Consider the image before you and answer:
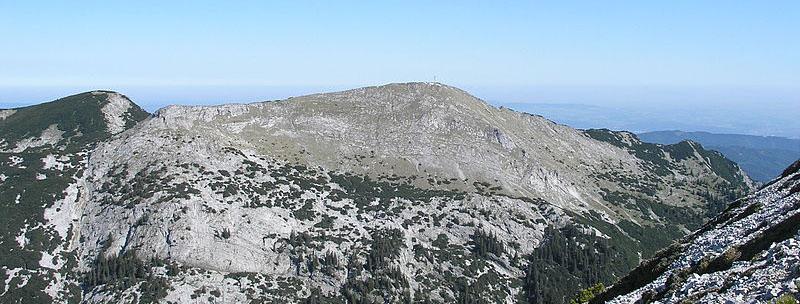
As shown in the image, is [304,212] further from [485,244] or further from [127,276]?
[485,244]

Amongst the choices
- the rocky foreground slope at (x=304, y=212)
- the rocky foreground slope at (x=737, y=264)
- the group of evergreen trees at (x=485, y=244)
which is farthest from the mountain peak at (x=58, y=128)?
the rocky foreground slope at (x=737, y=264)

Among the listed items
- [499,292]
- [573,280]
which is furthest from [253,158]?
[573,280]

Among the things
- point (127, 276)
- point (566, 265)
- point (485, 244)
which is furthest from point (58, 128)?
point (566, 265)

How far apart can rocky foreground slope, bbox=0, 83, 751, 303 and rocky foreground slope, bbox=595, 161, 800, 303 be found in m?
70.4

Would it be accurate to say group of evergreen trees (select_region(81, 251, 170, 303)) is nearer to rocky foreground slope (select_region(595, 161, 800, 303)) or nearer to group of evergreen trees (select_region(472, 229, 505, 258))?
group of evergreen trees (select_region(472, 229, 505, 258))

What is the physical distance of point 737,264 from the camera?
2952cm

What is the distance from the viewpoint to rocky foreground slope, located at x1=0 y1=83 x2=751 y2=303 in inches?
4250

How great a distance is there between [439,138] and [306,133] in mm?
40904

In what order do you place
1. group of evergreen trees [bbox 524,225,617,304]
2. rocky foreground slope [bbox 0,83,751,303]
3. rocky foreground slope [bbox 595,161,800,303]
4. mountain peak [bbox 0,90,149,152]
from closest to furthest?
rocky foreground slope [bbox 595,161,800,303] → rocky foreground slope [bbox 0,83,751,303] → group of evergreen trees [bbox 524,225,617,304] → mountain peak [bbox 0,90,149,152]

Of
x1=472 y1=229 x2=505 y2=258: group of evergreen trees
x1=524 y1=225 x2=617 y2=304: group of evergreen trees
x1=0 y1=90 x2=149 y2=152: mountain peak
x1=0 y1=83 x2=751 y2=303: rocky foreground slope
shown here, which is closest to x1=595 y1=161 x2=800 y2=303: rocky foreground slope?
x1=0 y1=83 x2=751 y2=303: rocky foreground slope

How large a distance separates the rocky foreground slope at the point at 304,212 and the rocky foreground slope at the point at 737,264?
2773 inches

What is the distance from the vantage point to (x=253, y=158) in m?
151

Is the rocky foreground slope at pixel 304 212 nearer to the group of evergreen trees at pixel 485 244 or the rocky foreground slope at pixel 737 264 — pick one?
the group of evergreen trees at pixel 485 244

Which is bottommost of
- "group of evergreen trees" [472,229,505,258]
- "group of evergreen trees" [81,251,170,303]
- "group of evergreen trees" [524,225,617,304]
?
"group of evergreen trees" [524,225,617,304]
